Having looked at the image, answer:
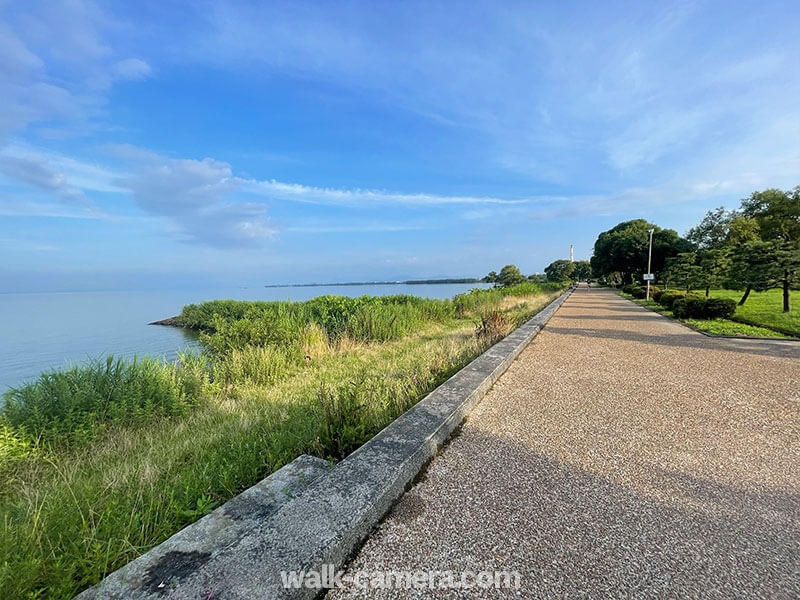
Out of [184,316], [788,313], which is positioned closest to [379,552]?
[788,313]

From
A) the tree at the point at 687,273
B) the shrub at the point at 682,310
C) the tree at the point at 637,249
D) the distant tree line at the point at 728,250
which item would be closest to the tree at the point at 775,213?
the distant tree line at the point at 728,250

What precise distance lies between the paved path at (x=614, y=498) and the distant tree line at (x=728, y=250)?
34.5 feet

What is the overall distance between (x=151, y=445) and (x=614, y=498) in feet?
12.2

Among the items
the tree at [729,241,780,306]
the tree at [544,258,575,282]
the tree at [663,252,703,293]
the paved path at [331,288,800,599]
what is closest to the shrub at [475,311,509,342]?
the paved path at [331,288,800,599]

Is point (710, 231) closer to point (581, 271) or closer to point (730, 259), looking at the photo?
point (730, 259)

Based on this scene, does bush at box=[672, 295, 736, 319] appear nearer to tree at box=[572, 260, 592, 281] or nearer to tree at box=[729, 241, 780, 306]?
tree at box=[729, 241, 780, 306]

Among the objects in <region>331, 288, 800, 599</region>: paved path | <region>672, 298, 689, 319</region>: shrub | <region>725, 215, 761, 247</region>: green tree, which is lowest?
<region>331, 288, 800, 599</region>: paved path

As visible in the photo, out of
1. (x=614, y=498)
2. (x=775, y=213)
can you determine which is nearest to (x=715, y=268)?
(x=614, y=498)

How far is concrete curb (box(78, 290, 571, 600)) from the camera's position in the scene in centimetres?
116

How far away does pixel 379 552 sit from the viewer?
152cm

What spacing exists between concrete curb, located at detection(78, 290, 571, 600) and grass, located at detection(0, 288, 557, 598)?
0.36 metres

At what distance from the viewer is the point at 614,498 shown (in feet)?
6.35

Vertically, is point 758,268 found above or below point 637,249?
below

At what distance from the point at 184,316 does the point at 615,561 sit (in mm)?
23508
